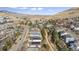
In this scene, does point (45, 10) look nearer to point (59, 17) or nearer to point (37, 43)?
point (59, 17)

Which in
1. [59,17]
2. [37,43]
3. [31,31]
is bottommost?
[37,43]

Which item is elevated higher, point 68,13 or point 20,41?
point 68,13

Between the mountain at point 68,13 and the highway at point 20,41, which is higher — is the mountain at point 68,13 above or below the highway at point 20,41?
above

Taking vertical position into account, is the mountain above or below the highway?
above
